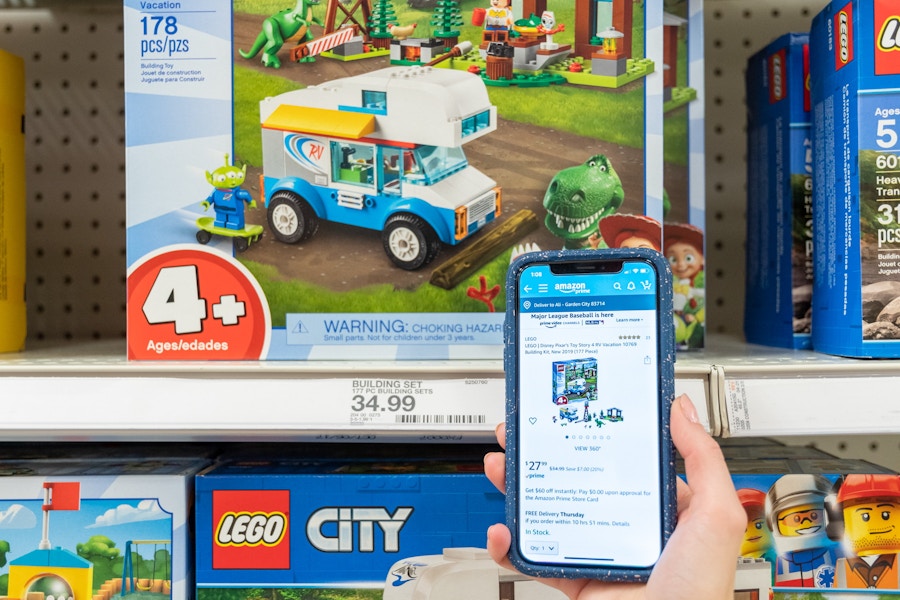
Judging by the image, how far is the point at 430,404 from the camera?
0.61m

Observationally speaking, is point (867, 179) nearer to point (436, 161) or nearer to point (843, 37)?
point (843, 37)

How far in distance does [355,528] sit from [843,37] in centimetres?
64

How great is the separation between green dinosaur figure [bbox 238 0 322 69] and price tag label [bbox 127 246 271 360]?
19cm

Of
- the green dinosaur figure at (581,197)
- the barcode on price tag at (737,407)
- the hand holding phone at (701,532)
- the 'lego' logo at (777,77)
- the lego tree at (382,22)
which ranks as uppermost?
the lego tree at (382,22)

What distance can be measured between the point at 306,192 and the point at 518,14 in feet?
0.86

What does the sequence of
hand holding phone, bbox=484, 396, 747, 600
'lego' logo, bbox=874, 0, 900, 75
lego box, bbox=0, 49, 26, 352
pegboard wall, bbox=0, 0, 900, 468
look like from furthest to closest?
1. pegboard wall, bbox=0, 0, 900, 468
2. lego box, bbox=0, 49, 26, 352
3. 'lego' logo, bbox=874, 0, 900, 75
4. hand holding phone, bbox=484, 396, 747, 600

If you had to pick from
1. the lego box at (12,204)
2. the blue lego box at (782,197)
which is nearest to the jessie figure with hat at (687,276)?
the blue lego box at (782,197)

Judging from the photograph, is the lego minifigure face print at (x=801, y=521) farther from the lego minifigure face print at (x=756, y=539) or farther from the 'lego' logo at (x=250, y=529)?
the 'lego' logo at (x=250, y=529)

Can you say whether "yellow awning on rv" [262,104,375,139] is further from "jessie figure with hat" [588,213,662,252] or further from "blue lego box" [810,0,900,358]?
"blue lego box" [810,0,900,358]

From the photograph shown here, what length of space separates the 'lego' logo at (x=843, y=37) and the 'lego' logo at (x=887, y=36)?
25 mm

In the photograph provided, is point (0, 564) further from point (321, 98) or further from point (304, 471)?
point (321, 98)

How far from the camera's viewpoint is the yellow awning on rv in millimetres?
681

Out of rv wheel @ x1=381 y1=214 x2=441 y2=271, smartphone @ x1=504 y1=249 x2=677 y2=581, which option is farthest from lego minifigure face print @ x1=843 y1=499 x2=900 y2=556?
rv wheel @ x1=381 y1=214 x2=441 y2=271

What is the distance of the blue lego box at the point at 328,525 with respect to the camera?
2.22 ft
